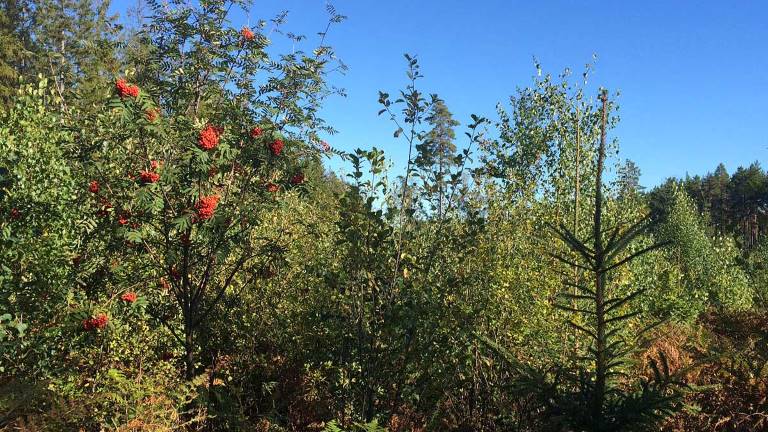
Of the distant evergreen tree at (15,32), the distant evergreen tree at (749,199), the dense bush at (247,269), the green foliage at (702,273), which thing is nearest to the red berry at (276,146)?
the dense bush at (247,269)

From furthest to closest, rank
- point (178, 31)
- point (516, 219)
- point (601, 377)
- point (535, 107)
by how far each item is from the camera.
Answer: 1. point (535, 107)
2. point (516, 219)
3. point (178, 31)
4. point (601, 377)

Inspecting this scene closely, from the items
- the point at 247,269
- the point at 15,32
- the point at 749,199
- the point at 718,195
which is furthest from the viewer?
the point at 718,195

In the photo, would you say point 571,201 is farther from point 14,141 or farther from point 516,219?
point 14,141

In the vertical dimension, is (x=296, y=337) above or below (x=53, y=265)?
below

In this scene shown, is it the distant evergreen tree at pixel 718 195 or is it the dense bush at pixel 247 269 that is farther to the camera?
the distant evergreen tree at pixel 718 195

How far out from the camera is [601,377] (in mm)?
2811

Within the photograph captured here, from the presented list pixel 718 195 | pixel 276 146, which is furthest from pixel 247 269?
pixel 718 195

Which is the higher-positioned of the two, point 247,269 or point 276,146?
point 276,146

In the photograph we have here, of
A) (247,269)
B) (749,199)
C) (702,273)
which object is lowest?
(247,269)

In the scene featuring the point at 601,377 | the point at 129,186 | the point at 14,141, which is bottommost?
the point at 601,377

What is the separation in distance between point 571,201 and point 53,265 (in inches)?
284

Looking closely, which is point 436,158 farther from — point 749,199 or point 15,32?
point 749,199

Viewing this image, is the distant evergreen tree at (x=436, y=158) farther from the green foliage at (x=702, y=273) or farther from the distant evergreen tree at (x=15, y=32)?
the distant evergreen tree at (x=15, y=32)

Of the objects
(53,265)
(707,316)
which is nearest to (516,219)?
(53,265)
